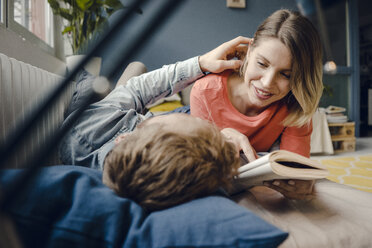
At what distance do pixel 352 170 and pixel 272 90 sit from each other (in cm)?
148

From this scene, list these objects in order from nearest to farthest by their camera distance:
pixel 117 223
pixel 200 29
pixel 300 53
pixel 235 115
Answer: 1. pixel 117 223
2. pixel 300 53
3. pixel 235 115
4. pixel 200 29

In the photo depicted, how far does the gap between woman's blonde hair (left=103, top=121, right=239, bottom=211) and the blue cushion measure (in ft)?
0.12

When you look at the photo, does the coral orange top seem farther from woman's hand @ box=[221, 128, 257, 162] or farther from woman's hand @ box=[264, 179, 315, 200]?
woman's hand @ box=[264, 179, 315, 200]

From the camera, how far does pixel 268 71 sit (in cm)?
87

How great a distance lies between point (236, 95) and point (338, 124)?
2.15 meters

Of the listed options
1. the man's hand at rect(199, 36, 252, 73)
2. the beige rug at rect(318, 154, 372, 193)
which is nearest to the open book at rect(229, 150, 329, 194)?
the man's hand at rect(199, 36, 252, 73)

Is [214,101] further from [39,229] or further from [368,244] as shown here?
[39,229]

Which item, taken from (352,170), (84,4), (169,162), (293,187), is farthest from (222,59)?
(352,170)

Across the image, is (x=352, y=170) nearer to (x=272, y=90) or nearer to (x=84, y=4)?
(x=272, y=90)

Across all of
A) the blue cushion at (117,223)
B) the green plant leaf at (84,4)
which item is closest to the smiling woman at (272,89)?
the blue cushion at (117,223)

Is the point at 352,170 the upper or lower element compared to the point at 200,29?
lower

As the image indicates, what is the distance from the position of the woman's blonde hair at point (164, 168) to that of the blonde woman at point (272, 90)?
330 mm

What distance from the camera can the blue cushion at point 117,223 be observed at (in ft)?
1.04

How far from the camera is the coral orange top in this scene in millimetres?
1010
